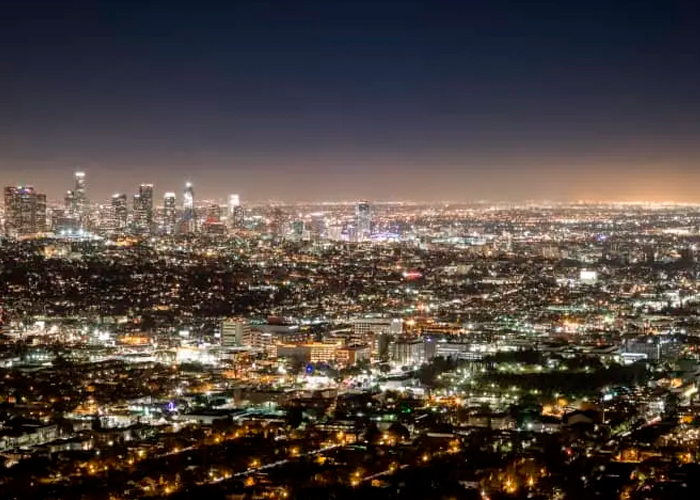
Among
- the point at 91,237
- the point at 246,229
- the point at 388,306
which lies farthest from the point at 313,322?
the point at 246,229

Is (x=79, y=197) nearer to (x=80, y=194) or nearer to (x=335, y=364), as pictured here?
(x=80, y=194)

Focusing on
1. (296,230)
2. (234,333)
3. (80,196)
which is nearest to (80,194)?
(80,196)

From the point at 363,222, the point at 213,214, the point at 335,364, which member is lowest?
the point at 335,364

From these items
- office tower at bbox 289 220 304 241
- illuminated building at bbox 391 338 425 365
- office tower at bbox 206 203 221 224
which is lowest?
illuminated building at bbox 391 338 425 365

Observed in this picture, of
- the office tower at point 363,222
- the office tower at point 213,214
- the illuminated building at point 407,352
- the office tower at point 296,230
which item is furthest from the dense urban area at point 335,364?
the office tower at point 363,222

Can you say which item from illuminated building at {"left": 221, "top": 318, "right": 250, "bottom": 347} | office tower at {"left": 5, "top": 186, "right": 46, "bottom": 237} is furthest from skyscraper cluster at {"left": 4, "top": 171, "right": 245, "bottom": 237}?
illuminated building at {"left": 221, "top": 318, "right": 250, "bottom": 347}

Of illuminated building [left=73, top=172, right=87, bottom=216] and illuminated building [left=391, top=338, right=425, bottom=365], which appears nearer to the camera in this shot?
illuminated building [left=391, top=338, right=425, bottom=365]

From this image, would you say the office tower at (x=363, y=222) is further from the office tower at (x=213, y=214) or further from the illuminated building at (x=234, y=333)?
the illuminated building at (x=234, y=333)

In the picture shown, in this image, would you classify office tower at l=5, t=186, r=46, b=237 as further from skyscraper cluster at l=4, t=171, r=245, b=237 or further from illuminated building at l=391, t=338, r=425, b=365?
illuminated building at l=391, t=338, r=425, b=365
